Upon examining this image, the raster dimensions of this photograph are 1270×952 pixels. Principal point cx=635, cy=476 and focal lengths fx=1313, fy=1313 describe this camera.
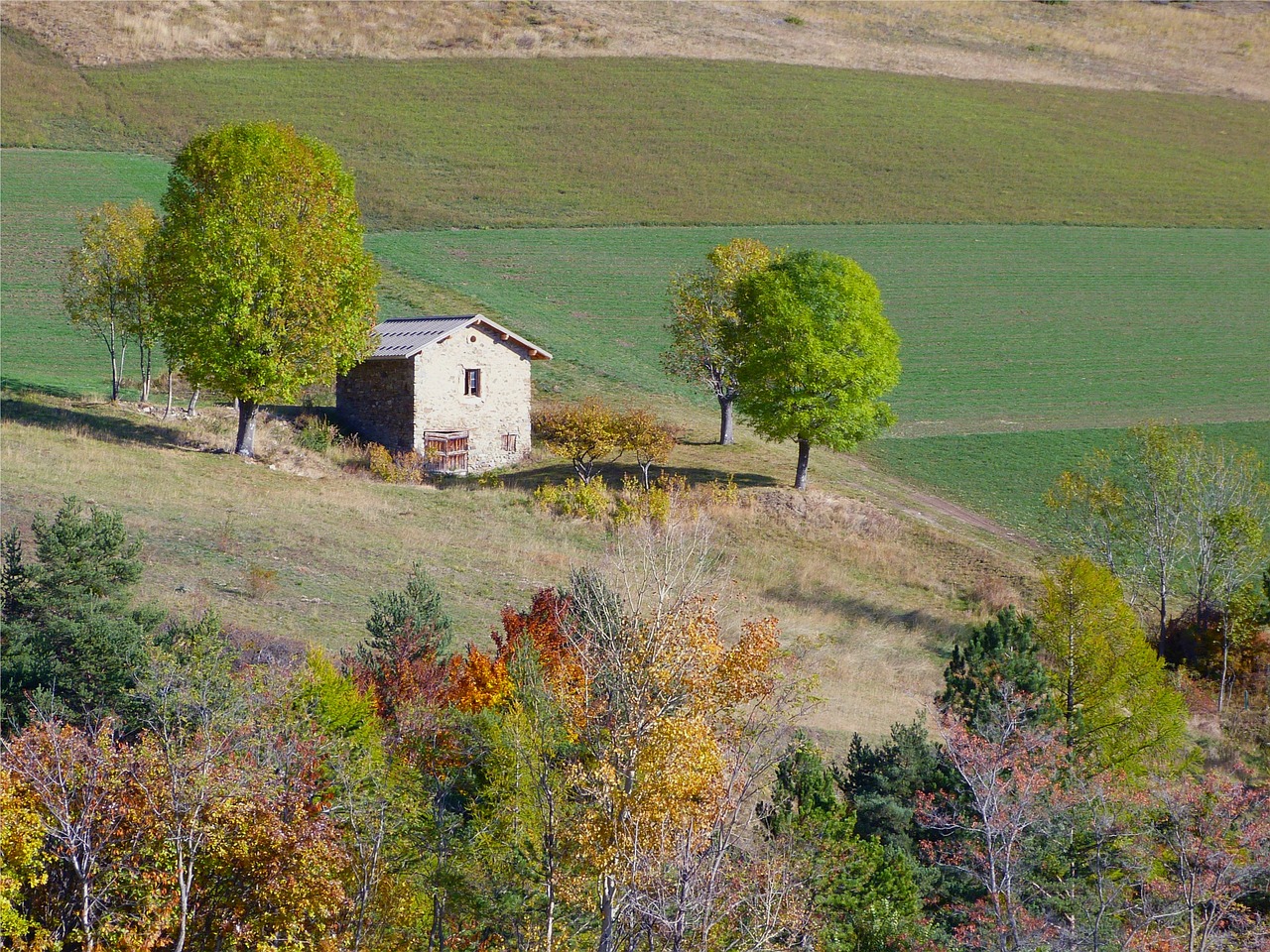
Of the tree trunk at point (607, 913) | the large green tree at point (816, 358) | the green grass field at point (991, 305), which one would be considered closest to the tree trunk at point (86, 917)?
the tree trunk at point (607, 913)

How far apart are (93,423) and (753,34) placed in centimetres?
8272

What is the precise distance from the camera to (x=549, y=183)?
88.0m

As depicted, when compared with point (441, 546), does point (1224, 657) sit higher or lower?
lower

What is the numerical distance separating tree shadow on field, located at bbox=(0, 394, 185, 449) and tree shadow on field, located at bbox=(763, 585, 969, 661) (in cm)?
2171

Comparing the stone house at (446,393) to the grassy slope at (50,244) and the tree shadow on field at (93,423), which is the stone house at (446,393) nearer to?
the tree shadow on field at (93,423)

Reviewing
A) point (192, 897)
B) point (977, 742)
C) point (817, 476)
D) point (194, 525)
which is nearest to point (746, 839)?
point (977, 742)

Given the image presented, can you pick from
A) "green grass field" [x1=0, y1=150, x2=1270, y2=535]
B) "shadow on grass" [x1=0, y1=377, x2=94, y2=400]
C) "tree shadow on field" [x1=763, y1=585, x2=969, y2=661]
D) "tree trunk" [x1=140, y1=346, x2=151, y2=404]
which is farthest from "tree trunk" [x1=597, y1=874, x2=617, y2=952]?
"tree trunk" [x1=140, y1=346, x2=151, y2=404]

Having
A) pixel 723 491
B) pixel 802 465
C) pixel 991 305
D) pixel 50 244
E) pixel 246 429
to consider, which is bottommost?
pixel 723 491

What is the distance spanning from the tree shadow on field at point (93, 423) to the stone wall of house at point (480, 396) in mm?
9397

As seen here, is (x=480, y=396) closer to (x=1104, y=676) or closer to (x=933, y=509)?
(x=933, y=509)

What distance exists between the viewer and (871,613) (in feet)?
136

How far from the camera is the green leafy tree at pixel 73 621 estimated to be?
2352 centimetres

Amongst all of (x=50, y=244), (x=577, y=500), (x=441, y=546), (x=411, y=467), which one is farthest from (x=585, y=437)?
(x=50, y=244)

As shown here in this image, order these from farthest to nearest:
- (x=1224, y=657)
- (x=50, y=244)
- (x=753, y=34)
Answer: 1. (x=753, y=34)
2. (x=50, y=244)
3. (x=1224, y=657)
